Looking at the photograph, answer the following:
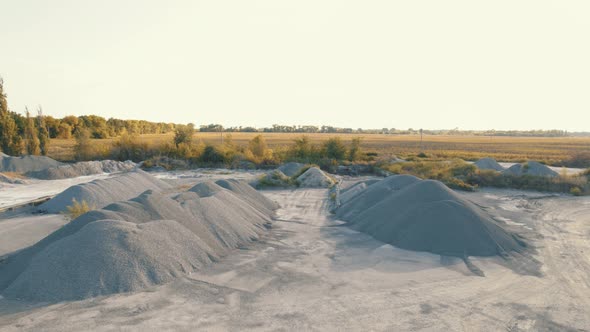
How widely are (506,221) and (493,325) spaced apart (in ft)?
23.2

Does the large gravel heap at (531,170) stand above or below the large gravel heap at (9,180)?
above

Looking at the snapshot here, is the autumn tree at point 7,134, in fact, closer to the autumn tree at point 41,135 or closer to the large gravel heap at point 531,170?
the autumn tree at point 41,135

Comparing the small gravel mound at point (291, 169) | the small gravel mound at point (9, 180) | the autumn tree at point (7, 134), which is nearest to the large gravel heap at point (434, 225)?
the small gravel mound at point (291, 169)

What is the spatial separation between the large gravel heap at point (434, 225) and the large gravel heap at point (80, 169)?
15.7 m

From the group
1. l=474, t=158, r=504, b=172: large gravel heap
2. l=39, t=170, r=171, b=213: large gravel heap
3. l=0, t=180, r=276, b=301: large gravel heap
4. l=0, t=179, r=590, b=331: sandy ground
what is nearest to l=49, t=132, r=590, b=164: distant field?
l=474, t=158, r=504, b=172: large gravel heap

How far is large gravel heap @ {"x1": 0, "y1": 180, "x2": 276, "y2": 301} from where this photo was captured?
239 inches

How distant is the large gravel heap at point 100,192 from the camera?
39.9 feet

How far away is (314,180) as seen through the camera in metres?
18.3

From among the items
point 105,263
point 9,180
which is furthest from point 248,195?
point 9,180

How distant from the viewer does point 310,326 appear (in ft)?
16.9

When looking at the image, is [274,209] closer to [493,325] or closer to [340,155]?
[493,325]

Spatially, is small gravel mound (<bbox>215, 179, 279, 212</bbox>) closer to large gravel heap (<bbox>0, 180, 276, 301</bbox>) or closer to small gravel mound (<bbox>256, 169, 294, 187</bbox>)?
large gravel heap (<bbox>0, 180, 276, 301</bbox>)

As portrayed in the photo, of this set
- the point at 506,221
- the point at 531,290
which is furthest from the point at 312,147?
the point at 531,290

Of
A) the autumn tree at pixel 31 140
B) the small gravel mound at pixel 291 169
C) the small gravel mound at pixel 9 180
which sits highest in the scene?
the autumn tree at pixel 31 140
